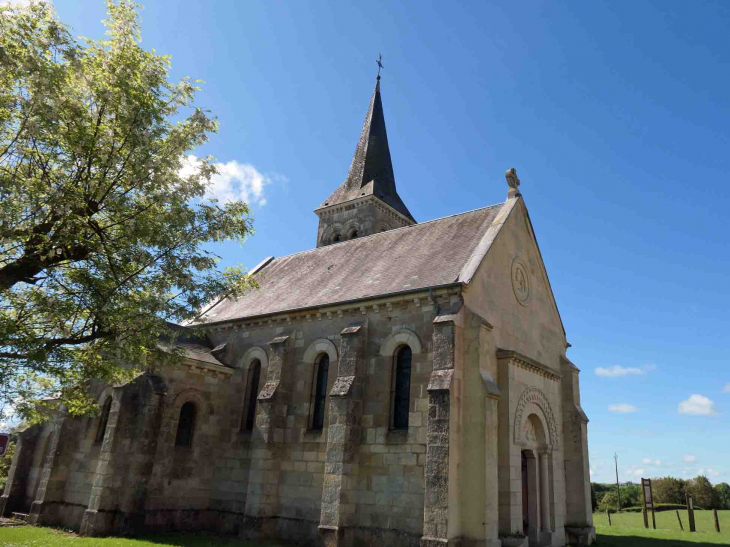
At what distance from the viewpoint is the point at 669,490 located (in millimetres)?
59812

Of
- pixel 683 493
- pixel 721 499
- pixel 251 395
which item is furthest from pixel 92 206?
pixel 721 499

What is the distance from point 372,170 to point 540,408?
23.3 m

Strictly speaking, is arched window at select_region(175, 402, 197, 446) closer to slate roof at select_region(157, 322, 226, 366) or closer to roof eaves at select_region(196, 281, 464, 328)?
slate roof at select_region(157, 322, 226, 366)

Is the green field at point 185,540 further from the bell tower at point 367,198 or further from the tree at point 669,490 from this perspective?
the tree at point 669,490

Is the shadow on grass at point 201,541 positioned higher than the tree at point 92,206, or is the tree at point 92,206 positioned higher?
the tree at point 92,206

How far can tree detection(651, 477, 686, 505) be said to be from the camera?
5848 cm

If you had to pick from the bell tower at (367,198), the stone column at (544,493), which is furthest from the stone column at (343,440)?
the bell tower at (367,198)

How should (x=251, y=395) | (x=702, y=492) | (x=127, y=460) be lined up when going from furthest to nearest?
(x=702, y=492) < (x=251, y=395) < (x=127, y=460)

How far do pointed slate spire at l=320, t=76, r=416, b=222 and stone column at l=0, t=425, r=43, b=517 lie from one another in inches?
855

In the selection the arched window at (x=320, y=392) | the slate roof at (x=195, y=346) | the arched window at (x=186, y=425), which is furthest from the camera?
the slate roof at (x=195, y=346)

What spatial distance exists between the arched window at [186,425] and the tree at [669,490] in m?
57.8

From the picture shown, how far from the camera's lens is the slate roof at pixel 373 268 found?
17641 millimetres

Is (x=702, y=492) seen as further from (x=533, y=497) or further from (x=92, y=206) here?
(x=92, y=206)

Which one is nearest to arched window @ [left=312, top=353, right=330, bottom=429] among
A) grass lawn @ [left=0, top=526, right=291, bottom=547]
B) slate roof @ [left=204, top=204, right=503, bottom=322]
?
slate roof @ [left=204, top=204, right=503, bottom=322]
